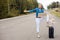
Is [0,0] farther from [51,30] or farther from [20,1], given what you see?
[51,30]

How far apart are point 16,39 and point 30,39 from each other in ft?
2.11

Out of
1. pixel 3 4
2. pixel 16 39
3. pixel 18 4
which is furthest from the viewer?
pixel 18 4

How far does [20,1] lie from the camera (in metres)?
85.2

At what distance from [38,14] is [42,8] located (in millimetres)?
361

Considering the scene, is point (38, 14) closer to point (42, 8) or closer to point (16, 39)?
point (42, 8)

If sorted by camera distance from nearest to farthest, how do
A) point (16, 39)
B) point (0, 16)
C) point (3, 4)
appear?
1. point (16, 39)
2. point (0, 16)
3. point (3, 4)

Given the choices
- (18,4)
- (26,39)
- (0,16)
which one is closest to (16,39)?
(26,39)

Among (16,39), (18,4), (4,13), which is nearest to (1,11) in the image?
(4,13)

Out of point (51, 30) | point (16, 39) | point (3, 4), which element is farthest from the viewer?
point (3, 4)

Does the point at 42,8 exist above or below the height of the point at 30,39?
above

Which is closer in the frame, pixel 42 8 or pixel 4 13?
pixel 42 8

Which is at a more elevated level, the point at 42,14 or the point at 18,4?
the point at 42,14

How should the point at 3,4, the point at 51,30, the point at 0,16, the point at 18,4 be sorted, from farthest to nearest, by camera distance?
1. the point at 18,4
2. the point at 3,4
3. the point at 0,16
4. the point at 51,30

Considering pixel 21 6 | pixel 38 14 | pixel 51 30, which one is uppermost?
pixel 38 14
